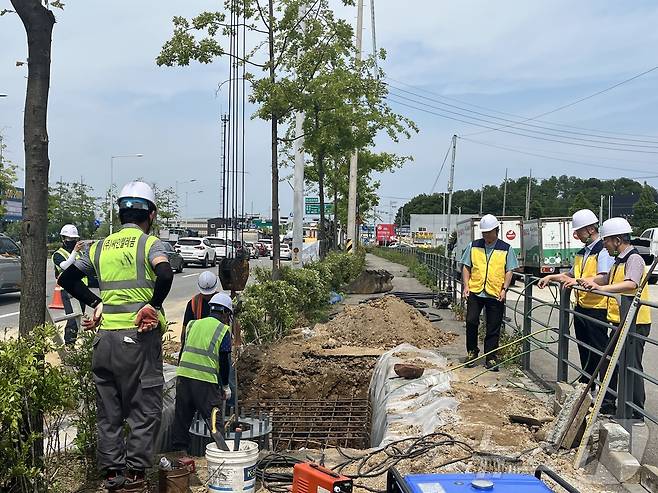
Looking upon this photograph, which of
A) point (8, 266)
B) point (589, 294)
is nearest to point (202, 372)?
point (589, 294)

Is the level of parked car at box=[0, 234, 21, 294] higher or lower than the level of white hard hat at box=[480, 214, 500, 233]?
lower

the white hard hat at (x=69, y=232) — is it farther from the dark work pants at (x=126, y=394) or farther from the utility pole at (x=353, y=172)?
the utility pole at (x=353, y=172)

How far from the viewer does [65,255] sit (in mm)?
8945

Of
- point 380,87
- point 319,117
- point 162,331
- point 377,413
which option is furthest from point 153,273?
point 380,87

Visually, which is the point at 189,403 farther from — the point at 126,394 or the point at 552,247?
the point at 552,247

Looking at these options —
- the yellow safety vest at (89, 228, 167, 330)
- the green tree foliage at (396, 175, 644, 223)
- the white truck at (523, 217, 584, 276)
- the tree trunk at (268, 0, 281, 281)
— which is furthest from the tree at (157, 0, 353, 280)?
the green tree foliage at (396, 175, 644, 223)

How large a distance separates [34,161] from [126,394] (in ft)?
5.12

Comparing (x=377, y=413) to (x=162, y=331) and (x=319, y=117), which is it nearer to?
(x=162, y=331)

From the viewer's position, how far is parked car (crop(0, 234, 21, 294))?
16.1 meters

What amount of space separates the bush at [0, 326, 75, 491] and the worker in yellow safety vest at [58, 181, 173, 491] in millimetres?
262

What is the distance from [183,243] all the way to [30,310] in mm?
32200

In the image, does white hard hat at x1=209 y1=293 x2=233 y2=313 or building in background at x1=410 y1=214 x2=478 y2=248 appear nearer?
white hard hat at x1=209 y1=293 x2=233 y2=313

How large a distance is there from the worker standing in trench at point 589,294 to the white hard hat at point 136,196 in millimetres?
3892

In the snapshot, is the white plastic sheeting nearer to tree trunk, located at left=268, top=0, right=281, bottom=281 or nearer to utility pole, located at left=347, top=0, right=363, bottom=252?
tree trunk, located at left=268, top=0, right=281, bottom=281
